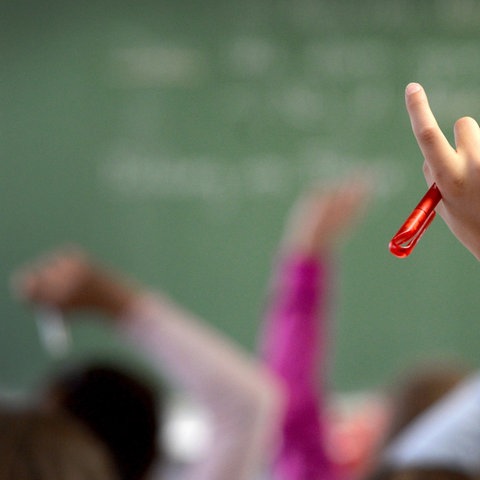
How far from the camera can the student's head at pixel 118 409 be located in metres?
1.27

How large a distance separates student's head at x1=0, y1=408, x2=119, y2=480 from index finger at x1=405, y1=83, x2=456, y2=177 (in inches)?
18.8

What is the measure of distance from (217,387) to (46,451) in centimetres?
22

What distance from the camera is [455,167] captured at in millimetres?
437

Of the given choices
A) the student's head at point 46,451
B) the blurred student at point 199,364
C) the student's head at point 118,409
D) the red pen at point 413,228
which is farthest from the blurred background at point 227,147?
the red pen at point 413,228

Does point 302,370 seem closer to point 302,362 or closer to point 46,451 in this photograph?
point 302,362

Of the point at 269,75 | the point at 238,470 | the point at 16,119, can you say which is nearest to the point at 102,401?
the point at 238,470

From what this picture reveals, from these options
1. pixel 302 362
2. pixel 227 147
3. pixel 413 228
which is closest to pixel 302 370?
pixel 302 362

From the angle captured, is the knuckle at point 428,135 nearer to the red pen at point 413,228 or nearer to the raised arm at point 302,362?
the red pen at point 413,228

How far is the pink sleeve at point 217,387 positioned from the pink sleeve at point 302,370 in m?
0.25

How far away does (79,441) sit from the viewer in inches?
33.6

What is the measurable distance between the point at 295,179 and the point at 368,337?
38cm

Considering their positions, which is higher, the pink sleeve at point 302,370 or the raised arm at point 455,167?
the raised arm at point 455,167

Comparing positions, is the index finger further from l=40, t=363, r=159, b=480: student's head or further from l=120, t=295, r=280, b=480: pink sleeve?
l=40, t=363, r=159, b=480: student's head

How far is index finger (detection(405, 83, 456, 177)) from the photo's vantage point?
44cm
